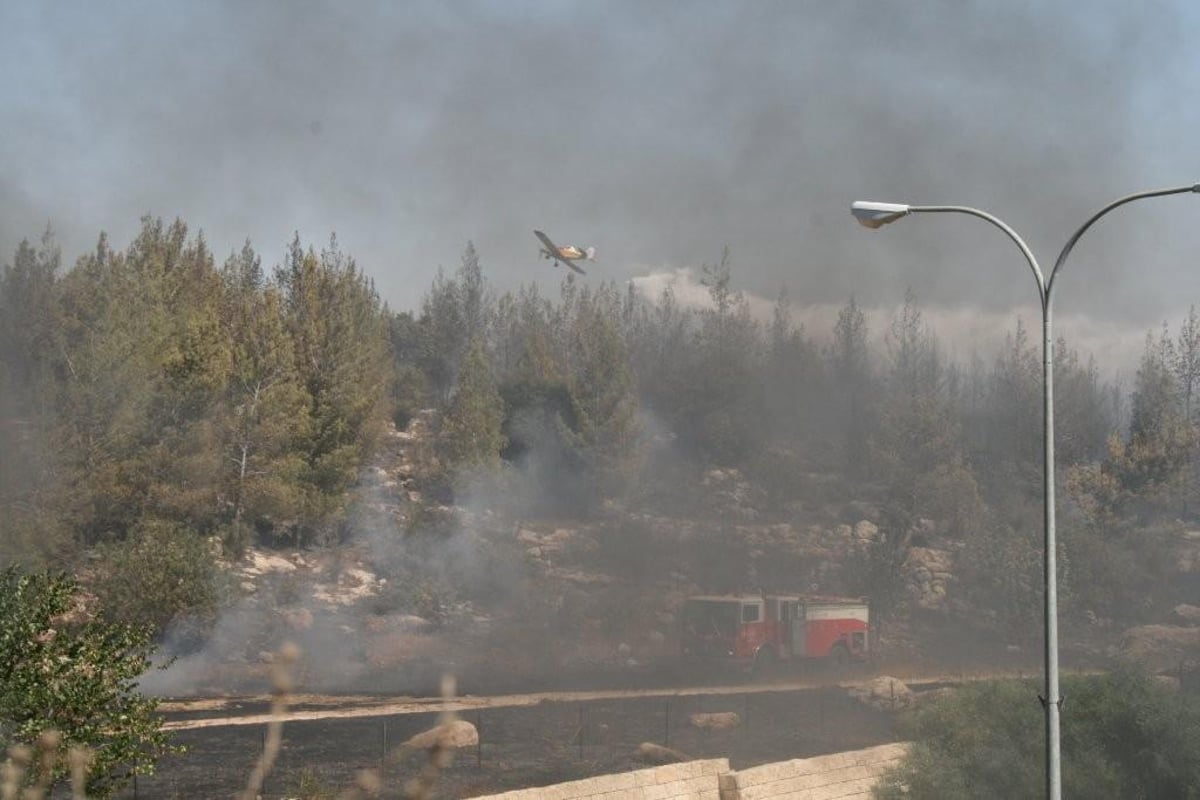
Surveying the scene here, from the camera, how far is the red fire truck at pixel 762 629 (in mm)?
41094

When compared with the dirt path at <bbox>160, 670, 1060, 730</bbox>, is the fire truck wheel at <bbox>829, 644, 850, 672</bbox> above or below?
above

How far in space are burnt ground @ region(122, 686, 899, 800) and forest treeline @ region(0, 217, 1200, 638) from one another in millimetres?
15794

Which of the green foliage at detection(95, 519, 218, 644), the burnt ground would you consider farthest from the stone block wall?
the green foliage at detection(95, 519, 218, 644)

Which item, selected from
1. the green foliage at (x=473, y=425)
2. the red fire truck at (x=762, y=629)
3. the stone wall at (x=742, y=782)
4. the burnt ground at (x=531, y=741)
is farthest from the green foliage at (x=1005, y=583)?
the stone wall at (x=742, y=782)

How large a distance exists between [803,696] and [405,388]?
5049cm

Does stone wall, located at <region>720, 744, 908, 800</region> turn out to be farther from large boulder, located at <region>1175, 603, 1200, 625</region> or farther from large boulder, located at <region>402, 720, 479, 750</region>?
large boulder, located at <region>1175, 603, 1200, 625</region>

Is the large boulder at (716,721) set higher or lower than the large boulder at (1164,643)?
lower

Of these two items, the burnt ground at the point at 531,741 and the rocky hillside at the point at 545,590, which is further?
the rocky hillside at the point at 545,590

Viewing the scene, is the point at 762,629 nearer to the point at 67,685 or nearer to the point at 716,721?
the point at 716,721

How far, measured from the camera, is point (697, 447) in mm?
81250

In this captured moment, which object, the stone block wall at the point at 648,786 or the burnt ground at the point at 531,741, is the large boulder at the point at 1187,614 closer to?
the burnt ground at the point at 531,741

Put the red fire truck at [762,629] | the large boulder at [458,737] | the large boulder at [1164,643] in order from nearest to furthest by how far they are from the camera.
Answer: the large boulder at [458,737] < the red fire truck at [762,629] < the large boulder at [1164,643]

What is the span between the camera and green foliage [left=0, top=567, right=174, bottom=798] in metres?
13.4

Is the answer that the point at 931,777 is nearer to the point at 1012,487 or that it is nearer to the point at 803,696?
the point at 803,696
